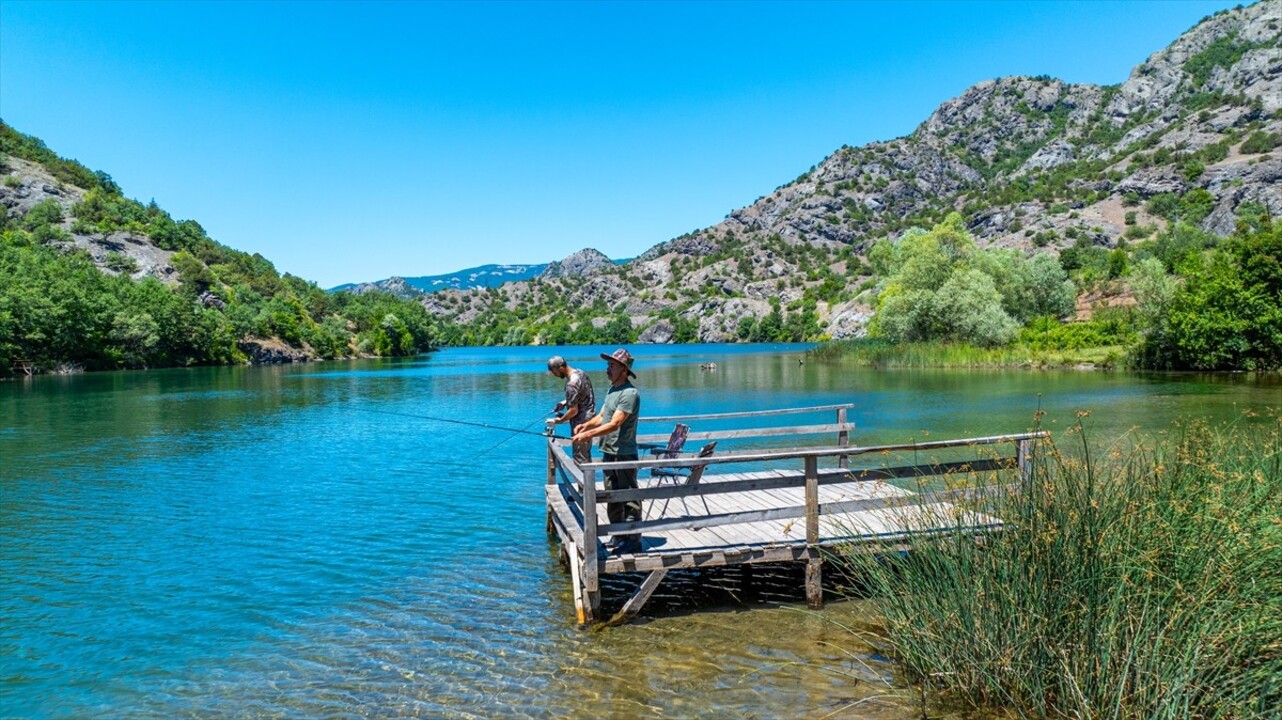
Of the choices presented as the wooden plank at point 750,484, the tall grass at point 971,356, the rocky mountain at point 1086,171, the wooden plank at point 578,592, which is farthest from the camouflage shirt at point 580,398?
the rocky mountain at point 1086,171

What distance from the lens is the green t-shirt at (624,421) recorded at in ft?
28.9

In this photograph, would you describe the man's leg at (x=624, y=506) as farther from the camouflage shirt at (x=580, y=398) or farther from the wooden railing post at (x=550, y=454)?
the wooden railing post at (x=550, y=454)

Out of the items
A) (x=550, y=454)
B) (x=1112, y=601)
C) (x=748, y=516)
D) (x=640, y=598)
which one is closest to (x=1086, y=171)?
(x=550, y=454)

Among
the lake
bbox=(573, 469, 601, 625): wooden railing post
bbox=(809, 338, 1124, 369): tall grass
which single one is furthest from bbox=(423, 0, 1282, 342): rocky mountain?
bbox=(573, 469, 601, 625): wooden railing post

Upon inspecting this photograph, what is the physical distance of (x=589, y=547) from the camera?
26.7 feet

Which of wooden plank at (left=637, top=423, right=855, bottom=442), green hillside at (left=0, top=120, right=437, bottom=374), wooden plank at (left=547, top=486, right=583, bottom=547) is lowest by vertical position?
wooden plank at (left=547, top=486, right=583, bottom=547)

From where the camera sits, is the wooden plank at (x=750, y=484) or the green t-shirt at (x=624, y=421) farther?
the green t-shirt at (x=624, y=421)

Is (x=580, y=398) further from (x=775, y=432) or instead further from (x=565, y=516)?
(x=775, y=432)

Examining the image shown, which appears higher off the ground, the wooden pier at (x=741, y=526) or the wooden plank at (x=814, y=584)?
the wooden pier at (x=741, y=526)

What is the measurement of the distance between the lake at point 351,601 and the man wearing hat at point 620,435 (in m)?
1.17

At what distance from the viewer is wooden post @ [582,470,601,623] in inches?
311

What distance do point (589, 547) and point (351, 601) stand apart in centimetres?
394

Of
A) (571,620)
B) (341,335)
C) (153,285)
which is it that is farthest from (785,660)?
(341,335)

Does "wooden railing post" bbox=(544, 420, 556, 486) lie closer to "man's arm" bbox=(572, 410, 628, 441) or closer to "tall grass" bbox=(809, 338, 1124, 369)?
"man's arm" bbox=(572, 410, 628, 441)
